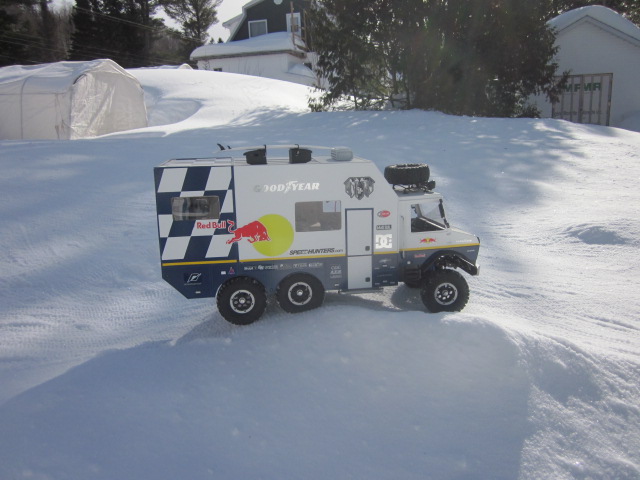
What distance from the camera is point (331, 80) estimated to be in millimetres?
21750

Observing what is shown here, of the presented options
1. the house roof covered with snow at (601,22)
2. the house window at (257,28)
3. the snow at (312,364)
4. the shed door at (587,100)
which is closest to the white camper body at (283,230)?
the snow at (312,364)

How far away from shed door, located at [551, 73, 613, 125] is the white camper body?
2257 centimetres

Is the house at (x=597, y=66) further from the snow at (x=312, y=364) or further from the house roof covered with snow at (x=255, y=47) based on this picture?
the house roof covered with snow at (x=255, y=47)

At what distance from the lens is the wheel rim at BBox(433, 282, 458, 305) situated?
21.5 ft

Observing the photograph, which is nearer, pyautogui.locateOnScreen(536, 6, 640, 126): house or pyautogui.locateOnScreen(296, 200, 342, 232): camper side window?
pyautogui.locateOnScreen(296, 200, 342, 232): camper side window

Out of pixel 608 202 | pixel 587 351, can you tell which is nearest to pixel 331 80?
pixel 608 202

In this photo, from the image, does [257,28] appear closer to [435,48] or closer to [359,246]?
[435,48]

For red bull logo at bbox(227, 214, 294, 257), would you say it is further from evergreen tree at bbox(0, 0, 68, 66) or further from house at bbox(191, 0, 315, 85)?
evergreen tree at bbox(0, 0, 68, 66)

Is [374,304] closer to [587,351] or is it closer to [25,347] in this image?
[587,351]

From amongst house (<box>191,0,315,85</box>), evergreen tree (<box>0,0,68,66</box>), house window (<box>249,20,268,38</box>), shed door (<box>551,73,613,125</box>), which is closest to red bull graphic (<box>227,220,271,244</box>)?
shed door (<box>551,73,613,125</box>)

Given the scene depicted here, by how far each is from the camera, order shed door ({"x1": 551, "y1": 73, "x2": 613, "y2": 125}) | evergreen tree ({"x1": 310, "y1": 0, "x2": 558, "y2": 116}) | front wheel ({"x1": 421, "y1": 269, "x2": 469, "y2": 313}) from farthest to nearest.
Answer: shed door ({"x1": 551, "y1": 73, "x2": 613, "y2": 125}) → evergreen tree ({"x1": 310, "y1": 0, "x2": 558, "y2": 116}) → front wheel ({"x1": 421, "y1": 269, "x2": 469, "y2": 313})

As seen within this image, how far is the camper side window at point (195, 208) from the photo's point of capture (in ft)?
19.7

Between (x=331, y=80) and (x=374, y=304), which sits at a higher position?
(x=331, y=80)

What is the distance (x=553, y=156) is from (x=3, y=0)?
43613 mm
